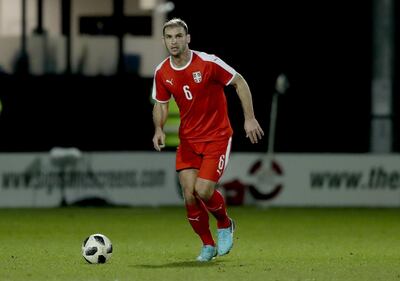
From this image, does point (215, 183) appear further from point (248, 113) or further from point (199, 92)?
point (199, 92)

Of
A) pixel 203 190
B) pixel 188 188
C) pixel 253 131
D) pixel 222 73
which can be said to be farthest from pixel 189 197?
pixel 222 73

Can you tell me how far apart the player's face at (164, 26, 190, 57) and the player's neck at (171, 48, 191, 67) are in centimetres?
11

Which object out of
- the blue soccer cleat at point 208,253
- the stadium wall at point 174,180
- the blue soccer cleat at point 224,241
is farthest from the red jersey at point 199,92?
the stadium wall at point 174,180

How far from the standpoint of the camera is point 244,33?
30281 millimetres

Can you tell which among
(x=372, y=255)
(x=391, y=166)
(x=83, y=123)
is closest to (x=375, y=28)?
(x=391, y=166)

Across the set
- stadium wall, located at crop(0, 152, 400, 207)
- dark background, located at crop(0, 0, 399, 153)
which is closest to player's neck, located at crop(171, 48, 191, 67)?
stadium wall, located at crop(0, 152, 400, 207)

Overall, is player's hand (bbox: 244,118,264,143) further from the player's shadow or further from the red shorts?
the player's shadow

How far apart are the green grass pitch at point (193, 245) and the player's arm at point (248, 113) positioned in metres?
1.06

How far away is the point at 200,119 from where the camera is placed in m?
11.3

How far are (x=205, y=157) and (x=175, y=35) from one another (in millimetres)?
1034

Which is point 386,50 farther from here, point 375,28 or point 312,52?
point 312,52

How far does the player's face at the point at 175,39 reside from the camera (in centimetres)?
1096

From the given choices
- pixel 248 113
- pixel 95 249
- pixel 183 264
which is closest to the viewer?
pixel 248 113

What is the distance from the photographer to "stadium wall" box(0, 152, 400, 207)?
19.8 meters
